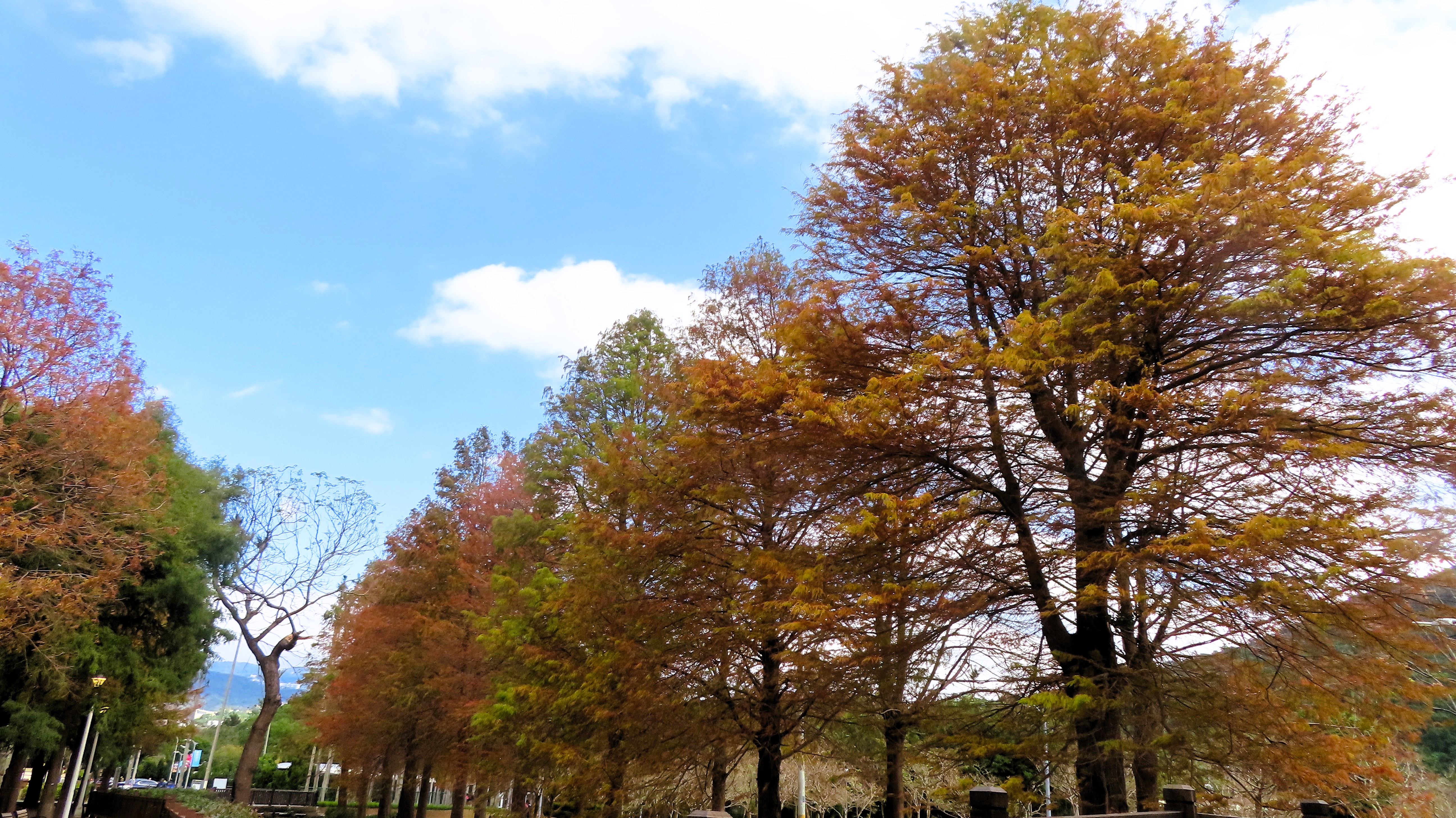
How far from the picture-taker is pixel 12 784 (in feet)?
108

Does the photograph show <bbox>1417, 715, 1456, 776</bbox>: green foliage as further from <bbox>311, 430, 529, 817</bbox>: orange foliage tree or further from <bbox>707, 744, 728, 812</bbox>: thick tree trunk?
<bbox>311, 430, 529, 817</bbox>: orange foliage tree

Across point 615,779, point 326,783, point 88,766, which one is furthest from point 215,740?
point 615,779

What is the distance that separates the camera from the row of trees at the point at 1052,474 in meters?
8.05

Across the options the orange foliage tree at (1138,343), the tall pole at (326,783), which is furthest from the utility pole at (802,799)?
the tall pole at (326,783)

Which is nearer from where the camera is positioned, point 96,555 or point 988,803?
point 988,803

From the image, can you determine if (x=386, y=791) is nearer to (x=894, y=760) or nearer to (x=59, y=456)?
(x=59, y=456)

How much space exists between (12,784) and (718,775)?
34716 mm

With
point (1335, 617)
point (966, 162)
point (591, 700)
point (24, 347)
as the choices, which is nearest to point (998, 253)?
point (966, 162)

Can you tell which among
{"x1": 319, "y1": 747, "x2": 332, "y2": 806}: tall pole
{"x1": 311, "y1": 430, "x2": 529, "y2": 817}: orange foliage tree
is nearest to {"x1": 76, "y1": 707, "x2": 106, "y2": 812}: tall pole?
{"x1": 311, "y1": 430, "x2": 529, "y2": 817}: orange foliage tree

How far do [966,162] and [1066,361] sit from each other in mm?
4273

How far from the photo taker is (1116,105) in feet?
33.0

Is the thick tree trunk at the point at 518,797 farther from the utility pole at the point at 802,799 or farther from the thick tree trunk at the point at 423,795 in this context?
the thick tree trunk at the point at 423,795

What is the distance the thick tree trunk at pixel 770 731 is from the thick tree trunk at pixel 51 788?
2681 centimetres

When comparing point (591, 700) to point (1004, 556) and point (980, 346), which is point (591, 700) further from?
point (980, 346)
